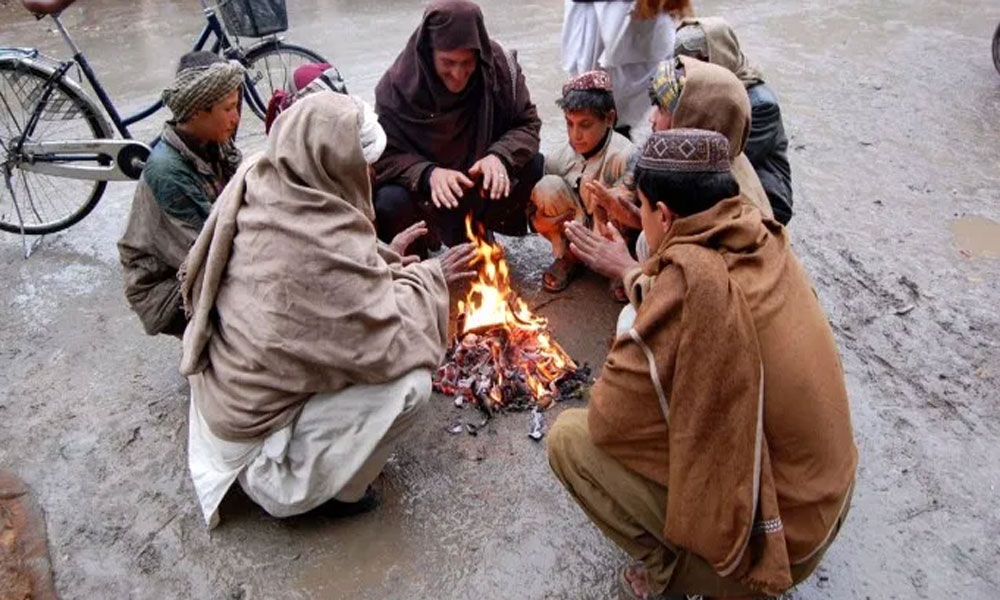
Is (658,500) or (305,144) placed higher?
(305,144)

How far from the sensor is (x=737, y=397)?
1952mm

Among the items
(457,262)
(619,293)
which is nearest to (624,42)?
(619,293)

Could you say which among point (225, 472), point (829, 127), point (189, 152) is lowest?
point (829, 127)

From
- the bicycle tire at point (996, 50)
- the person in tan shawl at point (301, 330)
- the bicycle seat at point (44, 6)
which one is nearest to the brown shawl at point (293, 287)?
the person in tan shawl at point (301, 330)

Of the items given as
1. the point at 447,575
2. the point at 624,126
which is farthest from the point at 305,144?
the point at 624,126

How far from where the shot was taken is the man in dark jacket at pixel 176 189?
3.14 meters

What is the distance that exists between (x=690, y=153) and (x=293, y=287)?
4.39 feet

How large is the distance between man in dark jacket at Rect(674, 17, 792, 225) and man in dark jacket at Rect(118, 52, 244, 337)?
218 centimetres

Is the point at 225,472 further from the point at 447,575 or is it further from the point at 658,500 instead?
the point at 658,500

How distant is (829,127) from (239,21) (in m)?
4.77

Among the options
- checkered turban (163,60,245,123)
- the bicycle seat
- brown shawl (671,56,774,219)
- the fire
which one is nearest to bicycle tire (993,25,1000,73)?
brown shawl (671,56,774,219)

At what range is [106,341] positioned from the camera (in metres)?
3.95

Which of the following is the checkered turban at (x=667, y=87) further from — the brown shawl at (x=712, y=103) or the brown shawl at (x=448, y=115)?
the brown shawl at (x=448, y=115)

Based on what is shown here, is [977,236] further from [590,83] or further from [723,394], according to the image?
[723,394]
